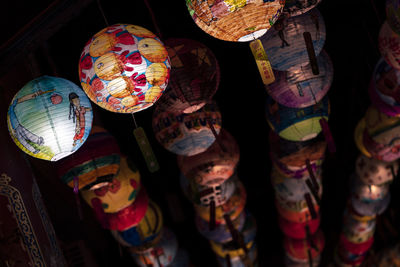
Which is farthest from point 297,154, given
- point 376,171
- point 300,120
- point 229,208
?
point 376,171

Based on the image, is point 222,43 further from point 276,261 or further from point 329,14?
point 276,261

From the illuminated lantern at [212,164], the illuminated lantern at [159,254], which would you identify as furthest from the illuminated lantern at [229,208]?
the illuminated lantern at [212,164]

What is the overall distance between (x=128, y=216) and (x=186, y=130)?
125cm

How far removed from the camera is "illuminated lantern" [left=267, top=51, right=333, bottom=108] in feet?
10.5

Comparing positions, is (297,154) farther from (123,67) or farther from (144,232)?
(123,67)

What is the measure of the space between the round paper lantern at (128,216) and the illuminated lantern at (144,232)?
0.74 feet

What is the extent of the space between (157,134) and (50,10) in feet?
4.41

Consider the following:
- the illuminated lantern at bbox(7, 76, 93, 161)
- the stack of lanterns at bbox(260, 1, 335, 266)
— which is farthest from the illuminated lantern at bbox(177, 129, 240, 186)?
the illuminated lantern at bbox(7, 76, 93, 161)

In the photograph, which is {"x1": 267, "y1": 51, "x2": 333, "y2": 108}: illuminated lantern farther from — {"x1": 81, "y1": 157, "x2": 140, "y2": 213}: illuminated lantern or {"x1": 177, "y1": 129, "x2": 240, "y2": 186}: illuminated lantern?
{"x1": 81, "y1": 157, "x2": 140, "y2": 213}: illuminated lantern

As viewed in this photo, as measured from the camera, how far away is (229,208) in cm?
451

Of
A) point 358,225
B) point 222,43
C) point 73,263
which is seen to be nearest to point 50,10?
point 222,43

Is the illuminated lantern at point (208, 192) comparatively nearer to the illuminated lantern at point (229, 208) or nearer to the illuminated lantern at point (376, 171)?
the illuminated lantern at point (229, 208)

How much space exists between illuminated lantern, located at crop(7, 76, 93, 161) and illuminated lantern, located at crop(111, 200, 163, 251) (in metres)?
1.98

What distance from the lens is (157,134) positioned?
135 inches
